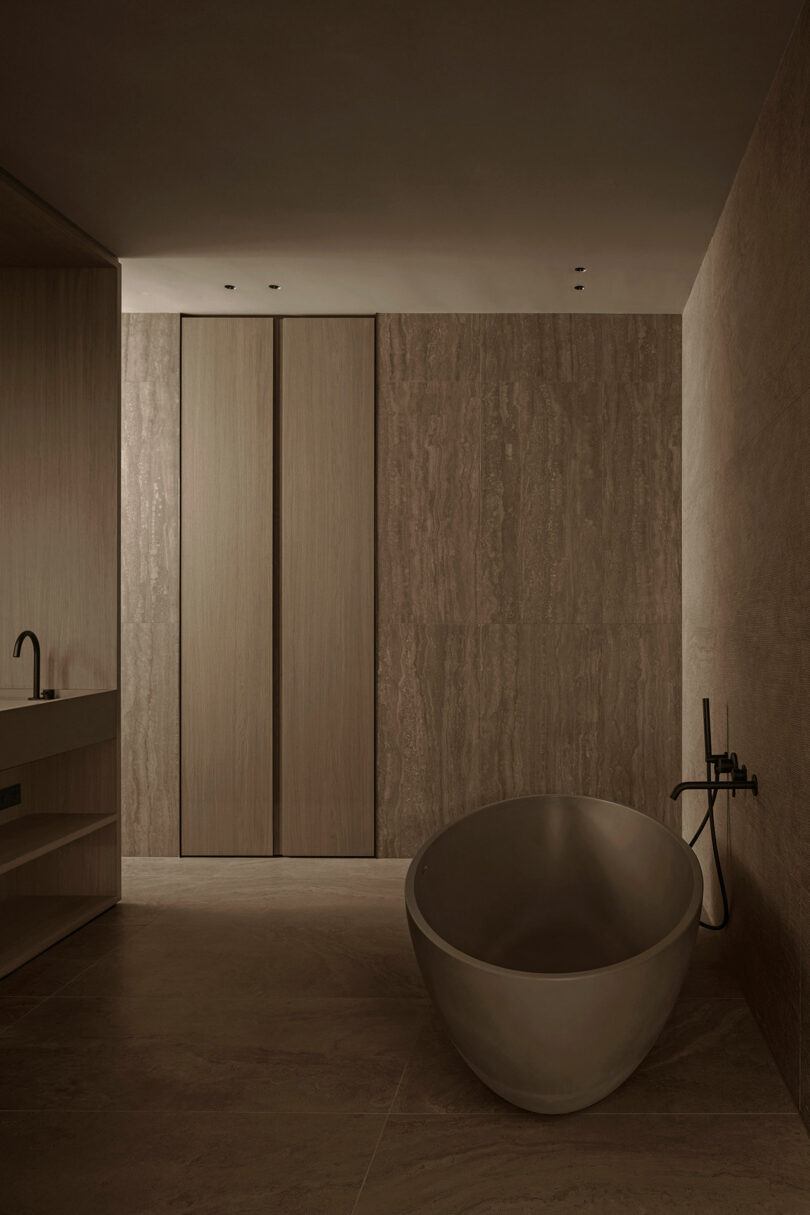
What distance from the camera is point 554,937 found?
10.5 ft

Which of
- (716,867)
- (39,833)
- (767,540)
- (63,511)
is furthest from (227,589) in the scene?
(767,540)

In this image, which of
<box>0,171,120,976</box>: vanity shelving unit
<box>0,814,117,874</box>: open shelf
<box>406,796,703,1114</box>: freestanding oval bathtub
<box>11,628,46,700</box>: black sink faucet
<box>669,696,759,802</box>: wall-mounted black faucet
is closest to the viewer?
<box>406,796,703,1114</box>: freestanding oval bathtub

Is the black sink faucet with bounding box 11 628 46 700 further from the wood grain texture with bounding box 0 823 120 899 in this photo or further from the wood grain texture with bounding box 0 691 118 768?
the wood grain texture with bounding box 0 823 120 899

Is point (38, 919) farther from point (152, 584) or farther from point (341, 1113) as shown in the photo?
point (341, 1113)

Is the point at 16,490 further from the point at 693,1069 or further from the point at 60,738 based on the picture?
the point at 693,1069

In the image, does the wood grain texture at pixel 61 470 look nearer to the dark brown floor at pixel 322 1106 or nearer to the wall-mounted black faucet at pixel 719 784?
the dark brown floor at pixel 322 1106

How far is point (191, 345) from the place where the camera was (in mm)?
4652

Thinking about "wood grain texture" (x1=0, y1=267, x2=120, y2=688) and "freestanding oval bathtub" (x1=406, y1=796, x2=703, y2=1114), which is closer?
"freestanding oval bathtub" (x1=406, y1=796, x2=703, y2=1114)

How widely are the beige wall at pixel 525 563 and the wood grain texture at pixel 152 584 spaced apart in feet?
3.20

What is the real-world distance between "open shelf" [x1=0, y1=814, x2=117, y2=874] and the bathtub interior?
1.34 meters

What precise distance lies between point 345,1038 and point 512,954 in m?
0.67

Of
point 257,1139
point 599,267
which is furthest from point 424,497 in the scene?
point 257,1139

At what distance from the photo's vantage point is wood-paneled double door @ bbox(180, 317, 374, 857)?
4605 millimetres

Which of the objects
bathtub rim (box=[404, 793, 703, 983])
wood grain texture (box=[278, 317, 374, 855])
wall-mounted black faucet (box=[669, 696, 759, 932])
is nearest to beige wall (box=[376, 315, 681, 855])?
wood grain texture (box=[278, 317, 374, 855])
